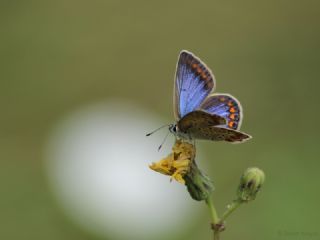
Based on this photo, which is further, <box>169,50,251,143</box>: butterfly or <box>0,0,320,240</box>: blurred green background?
<box>0,0,320,240</box>: blurred green background

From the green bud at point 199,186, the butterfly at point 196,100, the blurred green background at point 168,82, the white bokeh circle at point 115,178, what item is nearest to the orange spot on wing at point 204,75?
the butterfly at point 196,100

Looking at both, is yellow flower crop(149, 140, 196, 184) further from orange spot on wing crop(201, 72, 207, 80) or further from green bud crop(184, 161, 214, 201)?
orange spot on wing crop(201, 72, 207, 80)

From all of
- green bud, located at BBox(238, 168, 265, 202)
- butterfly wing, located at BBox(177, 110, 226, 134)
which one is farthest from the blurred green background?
butterfly wing, located at BBox(177, 110, 226, 134)

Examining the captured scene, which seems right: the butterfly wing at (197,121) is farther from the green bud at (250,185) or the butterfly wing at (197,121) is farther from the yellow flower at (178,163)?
the green bud at (250,185)

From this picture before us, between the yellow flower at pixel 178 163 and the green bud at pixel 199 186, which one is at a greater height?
the yellow flower at pixel 178 163

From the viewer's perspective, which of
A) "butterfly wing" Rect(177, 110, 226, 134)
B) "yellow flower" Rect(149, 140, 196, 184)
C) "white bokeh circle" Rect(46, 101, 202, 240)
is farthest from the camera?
"white bokeh circle" Rect(46, 101, 202, 240)

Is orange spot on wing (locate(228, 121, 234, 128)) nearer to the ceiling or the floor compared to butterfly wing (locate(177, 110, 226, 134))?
nearer to the floor

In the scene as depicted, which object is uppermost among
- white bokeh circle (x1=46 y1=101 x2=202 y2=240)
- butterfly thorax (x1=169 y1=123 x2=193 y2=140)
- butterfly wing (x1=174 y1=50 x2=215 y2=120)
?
butterfly wing (x1=174 y1=50 x2=215 y2=120)

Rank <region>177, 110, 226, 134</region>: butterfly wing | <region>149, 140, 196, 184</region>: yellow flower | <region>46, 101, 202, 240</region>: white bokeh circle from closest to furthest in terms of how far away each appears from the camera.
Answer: <region>177, 110, 226, 134</region>: butterfly wing
<region>149, 140, 196, 184</region>: yellow flower
<region>46, 101, 202, 240</region>: white bokeh circle
